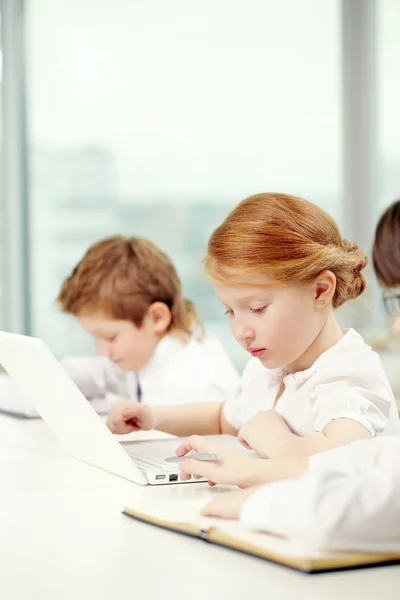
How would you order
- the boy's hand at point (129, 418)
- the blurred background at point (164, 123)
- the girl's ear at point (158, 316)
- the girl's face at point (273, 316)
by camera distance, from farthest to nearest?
the blurred background at point (164, 123) < the girl's ear at point (158, 316) < the boy's hand at point (129, 418) < the girl's face at point (273, 316)

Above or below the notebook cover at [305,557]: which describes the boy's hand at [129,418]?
below

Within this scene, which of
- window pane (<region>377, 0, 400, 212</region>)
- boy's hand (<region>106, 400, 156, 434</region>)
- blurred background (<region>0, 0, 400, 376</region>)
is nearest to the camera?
boy's hand (<region>106, 400, 156, 434</region>)

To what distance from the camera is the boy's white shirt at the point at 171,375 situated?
7.53 feet

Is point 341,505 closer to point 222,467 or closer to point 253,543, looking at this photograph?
point 253,543

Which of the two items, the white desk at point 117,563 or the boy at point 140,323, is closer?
the white desk at point 117,563

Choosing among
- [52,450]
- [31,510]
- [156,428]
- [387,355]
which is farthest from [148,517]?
[387,355]

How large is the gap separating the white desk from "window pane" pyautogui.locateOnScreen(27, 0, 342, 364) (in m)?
2.43

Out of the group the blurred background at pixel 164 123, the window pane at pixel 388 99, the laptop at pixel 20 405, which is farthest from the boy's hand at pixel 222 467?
the window pane at pixel 388 99

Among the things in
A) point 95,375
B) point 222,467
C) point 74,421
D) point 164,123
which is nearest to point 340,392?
point 222,467

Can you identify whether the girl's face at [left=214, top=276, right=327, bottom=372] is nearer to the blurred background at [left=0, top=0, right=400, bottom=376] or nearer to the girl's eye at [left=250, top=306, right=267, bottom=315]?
the girl's eye at [left=250, top=306, right=267, bottom=315]

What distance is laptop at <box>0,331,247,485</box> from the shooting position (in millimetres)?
1342

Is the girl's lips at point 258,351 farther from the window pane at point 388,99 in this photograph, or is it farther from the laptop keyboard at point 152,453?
the window pane at point 388,99

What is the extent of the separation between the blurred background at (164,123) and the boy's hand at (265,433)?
78.7 inches

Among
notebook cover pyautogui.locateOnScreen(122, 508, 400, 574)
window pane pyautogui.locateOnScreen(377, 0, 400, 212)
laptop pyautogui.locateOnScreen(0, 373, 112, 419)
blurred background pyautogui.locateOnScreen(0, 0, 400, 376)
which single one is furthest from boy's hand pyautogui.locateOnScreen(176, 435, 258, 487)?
window pane pyautogui.locateOnScreen(377, 0, 400, 212)
